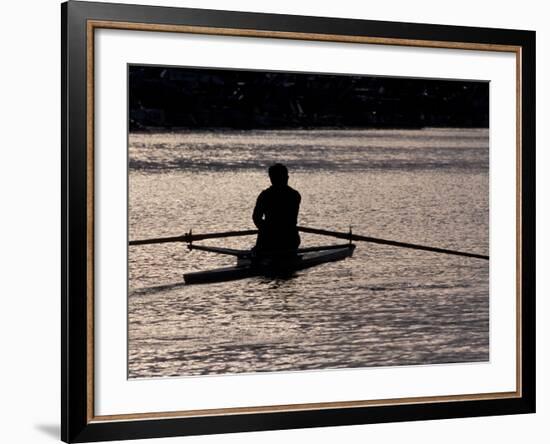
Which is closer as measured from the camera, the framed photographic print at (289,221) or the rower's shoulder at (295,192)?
the framed photographic print at (289,221)

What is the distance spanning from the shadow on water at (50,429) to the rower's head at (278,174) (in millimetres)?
943

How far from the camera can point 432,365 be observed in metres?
3.46

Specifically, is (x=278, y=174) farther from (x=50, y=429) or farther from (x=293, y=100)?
(x=50, y=429)

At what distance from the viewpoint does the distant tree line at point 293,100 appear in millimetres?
3180

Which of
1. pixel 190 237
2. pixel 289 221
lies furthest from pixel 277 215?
pixel 190 237

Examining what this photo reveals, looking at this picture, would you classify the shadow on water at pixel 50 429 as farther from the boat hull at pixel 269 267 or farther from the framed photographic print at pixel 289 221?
the boat hull at pixel 269 267

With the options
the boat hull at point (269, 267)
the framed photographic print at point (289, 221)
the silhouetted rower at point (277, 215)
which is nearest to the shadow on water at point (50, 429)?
the framed photographic print at point (289, 221)

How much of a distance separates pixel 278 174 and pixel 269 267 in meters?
0.28

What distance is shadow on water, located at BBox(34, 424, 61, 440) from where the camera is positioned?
10.4ft

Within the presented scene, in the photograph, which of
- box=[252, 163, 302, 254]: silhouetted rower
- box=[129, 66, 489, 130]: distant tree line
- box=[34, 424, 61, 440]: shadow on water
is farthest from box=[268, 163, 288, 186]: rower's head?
box=[34, 424, 61, 440]: shadow on water

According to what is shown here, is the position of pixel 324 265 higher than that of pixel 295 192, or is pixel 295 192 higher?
pixel 295 192

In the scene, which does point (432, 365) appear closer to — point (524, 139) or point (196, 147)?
point (524, 139)

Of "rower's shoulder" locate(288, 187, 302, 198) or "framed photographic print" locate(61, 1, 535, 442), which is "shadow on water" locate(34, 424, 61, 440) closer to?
"framed photographic print" locate(61, 1, 535, 442)

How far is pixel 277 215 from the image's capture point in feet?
10.8
